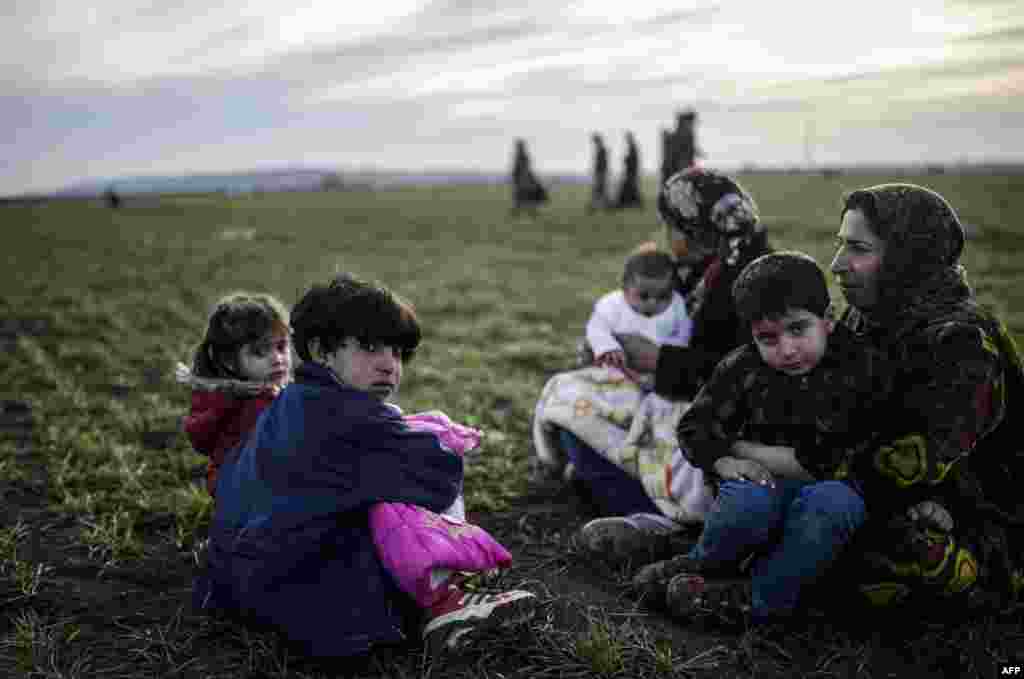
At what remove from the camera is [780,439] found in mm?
3049

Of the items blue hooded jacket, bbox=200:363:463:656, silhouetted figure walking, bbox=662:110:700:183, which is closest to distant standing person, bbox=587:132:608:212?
silhouetted figure walking, bbox=662:110:700:183

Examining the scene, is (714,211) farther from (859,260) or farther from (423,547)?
(423,547)

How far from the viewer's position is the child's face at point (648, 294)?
4.25 m

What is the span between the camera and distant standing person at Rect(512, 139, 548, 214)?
106 ft

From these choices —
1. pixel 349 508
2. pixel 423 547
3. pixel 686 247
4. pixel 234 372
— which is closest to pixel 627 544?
pixel 423 547

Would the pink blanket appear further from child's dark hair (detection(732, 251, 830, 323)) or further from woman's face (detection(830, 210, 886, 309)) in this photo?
woman's face (detection(830, 210, 886, 309))

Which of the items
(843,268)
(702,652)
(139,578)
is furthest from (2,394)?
(843,268)

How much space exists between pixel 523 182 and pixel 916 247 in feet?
98.8

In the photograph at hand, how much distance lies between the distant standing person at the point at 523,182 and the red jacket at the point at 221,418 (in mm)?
29224

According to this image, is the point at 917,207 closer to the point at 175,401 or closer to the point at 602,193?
the point at 175,401

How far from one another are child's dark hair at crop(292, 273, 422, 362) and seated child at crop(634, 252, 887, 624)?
1.23 m

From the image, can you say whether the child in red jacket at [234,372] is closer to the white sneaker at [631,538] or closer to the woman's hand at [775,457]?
the white sneaker at [631,538]

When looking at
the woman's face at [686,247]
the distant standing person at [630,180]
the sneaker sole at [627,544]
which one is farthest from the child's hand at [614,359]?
the distant standing person at [630,180]

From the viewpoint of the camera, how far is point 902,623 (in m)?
3.05
